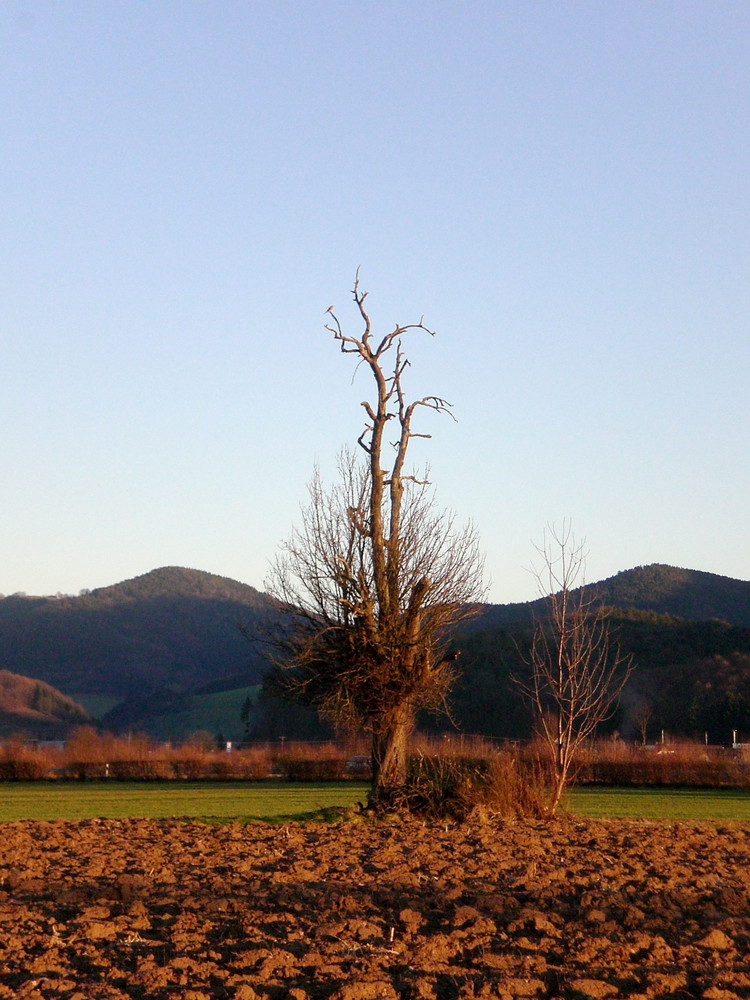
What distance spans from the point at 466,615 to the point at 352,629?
2.62 m

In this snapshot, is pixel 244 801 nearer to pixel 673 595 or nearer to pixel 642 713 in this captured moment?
pixel 642 713

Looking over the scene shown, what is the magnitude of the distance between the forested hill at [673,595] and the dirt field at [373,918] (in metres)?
98.1

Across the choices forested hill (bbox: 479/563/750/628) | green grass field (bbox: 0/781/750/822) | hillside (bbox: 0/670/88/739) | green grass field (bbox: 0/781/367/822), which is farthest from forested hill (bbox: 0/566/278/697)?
green grass field (bbox: 0/781/750/822)

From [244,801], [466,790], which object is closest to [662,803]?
[244,801]

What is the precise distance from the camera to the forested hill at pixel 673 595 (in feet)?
371

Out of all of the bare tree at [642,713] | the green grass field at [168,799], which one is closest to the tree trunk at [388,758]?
the green grass field at [168,799]

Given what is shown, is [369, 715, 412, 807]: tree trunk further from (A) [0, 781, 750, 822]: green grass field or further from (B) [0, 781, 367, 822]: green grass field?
(B) [0, 781, 367, 822]: green grass field

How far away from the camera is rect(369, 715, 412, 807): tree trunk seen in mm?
18344

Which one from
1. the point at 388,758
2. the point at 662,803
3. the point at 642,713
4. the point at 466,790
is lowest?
the point at 662,803

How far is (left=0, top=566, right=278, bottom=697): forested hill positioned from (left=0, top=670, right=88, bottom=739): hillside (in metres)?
18.5

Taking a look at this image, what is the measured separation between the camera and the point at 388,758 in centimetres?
1842

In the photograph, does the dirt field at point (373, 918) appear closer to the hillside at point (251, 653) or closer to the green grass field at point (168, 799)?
the hillside at point (251, 653)

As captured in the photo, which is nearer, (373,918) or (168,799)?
(373,918)

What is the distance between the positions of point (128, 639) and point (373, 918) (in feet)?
516
